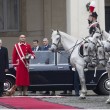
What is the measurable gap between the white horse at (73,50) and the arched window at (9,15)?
11980mm

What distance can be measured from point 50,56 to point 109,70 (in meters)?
5.11

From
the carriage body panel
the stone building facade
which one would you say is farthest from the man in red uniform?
the stone building facade

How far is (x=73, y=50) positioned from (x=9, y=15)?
526 inches

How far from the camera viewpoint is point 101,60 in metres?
19.7

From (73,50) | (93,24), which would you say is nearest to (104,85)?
(73,50)

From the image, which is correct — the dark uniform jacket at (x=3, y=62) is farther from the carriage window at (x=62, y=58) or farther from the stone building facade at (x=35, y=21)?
the stone building facade at (x=35, y=21)

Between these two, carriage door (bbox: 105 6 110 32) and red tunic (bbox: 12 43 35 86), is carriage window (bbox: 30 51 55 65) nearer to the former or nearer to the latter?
red tunic (bbox: 12 43 35 86)

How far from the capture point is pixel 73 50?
21719 mm

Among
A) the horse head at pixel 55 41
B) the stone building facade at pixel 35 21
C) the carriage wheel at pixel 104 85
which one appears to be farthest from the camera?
the stone building facade at pixel 35 21

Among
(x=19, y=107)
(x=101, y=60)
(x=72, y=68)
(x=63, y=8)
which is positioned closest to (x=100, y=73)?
(x=72, y=68)

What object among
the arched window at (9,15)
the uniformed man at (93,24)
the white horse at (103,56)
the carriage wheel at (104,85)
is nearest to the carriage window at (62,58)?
the carriage wheel at (104,85)

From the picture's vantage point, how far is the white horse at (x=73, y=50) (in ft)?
70.3

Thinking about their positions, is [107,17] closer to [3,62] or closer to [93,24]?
[3,62]

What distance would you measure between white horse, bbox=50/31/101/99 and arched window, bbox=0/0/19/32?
11980mm
